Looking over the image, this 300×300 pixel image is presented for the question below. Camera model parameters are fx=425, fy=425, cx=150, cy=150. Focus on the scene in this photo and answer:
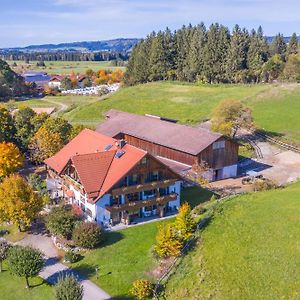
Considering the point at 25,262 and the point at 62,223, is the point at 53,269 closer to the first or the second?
the point at 25,262

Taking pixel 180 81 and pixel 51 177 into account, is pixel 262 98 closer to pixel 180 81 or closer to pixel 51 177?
pixel 180 81

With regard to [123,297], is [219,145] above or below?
above

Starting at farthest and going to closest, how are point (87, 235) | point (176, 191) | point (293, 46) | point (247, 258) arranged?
point (293, 46) < point (176, 191) < point (87, 235) < point (247, 258)

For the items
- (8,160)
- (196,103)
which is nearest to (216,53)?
(196,103)

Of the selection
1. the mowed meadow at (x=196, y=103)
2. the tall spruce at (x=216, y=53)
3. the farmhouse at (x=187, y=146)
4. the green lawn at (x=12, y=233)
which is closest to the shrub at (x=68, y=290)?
the green lawn at (x=12, y=233)

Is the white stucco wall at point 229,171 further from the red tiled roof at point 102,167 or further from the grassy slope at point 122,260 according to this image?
the grassy slope at point 122,260

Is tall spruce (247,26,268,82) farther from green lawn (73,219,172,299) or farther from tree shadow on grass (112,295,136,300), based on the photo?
tree shadow on grass (112,295,136,300)

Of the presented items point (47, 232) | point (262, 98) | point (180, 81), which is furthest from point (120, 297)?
point (180, 81)

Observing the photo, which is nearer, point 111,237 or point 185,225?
point 185,225
